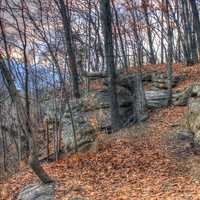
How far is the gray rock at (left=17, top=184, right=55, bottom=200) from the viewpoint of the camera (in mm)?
10398

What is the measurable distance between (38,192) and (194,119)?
17.2 ft

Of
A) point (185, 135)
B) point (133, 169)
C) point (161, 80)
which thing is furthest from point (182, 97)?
point (133, 169)

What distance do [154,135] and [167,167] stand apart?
2.77 meters

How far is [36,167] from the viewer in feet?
35.9

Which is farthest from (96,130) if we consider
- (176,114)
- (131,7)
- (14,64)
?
(131,7)

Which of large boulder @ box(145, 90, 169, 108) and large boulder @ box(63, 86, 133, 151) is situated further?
large boulder @ box(145, 90, 169, 108)

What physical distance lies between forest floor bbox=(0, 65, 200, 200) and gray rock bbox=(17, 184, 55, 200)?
224 millimetres

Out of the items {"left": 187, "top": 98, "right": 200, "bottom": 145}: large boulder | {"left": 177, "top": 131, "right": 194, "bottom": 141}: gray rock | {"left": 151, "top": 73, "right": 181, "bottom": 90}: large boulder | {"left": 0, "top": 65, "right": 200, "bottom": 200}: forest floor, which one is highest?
{"left": 151, "top": 73, "right": 181, "bottom": 90}: large boulder

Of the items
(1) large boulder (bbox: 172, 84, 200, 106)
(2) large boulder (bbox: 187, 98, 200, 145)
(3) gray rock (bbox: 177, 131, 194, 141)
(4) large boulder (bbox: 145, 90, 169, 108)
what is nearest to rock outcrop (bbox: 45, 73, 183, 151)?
(4) large boulder (bbox: 145, 90, 169, 108)

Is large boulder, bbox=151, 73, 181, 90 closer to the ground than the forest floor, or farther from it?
farther from it

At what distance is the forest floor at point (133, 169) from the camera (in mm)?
9703

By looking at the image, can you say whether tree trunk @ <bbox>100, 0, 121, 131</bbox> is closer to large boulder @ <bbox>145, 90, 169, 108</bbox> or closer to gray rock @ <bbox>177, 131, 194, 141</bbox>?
large boulder @ <bbox>145, 90, 169, 108</bbox>

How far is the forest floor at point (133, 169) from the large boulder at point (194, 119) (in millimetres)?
454

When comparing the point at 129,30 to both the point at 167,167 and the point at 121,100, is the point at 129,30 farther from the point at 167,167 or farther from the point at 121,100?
the point at 167,167
